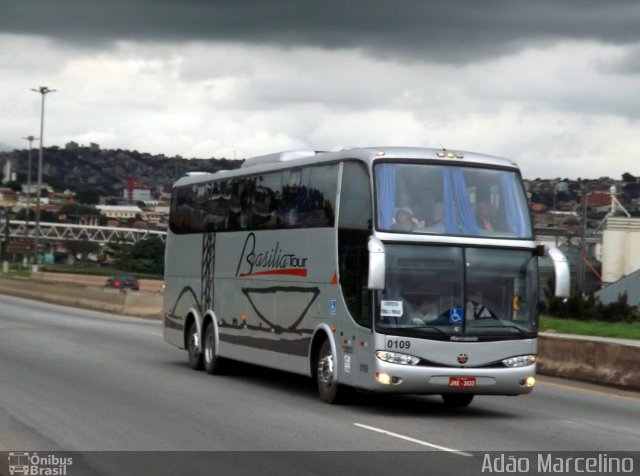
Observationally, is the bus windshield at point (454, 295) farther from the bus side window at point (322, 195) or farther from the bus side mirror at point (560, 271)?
the bus side window at point (322, 195)

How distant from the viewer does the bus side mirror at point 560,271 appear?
16281 mm

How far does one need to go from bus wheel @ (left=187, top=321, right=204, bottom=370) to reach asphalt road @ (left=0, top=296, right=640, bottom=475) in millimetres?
306

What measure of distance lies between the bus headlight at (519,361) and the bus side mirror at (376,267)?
2042 millimetres

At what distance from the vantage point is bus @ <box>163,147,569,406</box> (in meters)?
16.3

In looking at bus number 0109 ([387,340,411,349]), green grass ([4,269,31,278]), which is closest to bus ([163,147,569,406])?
bus number 0109 ([387,340,411,349])

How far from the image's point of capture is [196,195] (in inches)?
987

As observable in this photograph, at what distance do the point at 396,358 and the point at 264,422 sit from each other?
1.93 m

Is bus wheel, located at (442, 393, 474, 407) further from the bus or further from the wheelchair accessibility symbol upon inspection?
the wheelchair accessibility symbol

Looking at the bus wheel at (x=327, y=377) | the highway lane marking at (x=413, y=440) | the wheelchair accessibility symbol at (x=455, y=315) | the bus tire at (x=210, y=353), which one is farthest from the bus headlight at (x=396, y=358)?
the bus tire at (x=210, y=353)

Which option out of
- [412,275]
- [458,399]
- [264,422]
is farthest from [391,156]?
[264,422]

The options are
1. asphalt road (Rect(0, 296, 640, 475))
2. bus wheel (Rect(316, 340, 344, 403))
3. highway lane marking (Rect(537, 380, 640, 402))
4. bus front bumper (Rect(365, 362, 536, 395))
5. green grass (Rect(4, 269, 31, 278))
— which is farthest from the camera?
green grass (Rect(4, 269, 31, 278))

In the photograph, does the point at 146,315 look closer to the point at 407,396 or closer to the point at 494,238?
the point at 407,396

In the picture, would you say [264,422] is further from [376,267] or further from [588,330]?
[588,330]
